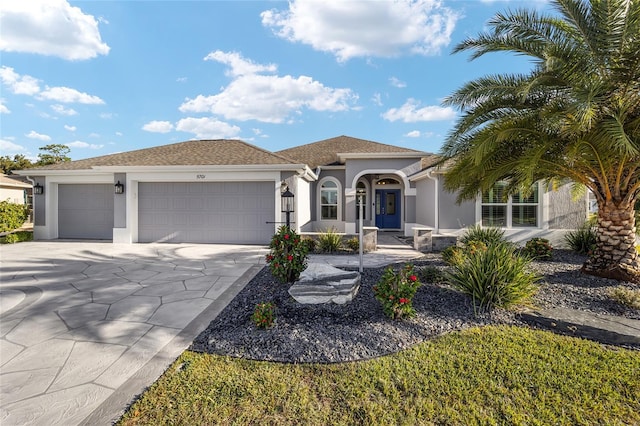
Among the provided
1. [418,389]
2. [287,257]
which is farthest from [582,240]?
[418,389]

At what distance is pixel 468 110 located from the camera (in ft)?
21.6

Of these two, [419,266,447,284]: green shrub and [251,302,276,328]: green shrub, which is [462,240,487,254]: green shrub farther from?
[251,302,276,328]: green shrub

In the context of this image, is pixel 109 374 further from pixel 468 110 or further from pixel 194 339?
pixel 468 110

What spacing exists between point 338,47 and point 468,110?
7407mm

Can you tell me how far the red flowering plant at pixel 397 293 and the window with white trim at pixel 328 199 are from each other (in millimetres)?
11059

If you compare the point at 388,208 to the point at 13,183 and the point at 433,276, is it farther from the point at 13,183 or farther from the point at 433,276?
the point at 13,183

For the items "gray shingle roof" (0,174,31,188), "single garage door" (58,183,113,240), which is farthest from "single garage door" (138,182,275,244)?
"gray shingle roof" (0,174,31,188)

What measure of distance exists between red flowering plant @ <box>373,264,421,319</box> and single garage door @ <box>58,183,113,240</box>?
506 inches

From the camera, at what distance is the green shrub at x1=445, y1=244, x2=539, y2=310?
179 inches

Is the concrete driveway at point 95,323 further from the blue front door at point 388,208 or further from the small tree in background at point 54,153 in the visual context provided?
the small tree in background at point 54,153

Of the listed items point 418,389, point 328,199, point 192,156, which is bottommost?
point 418,389

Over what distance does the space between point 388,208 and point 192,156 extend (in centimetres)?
1121

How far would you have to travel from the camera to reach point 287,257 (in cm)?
552

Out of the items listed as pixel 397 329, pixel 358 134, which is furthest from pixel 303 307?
pixel 358 134
